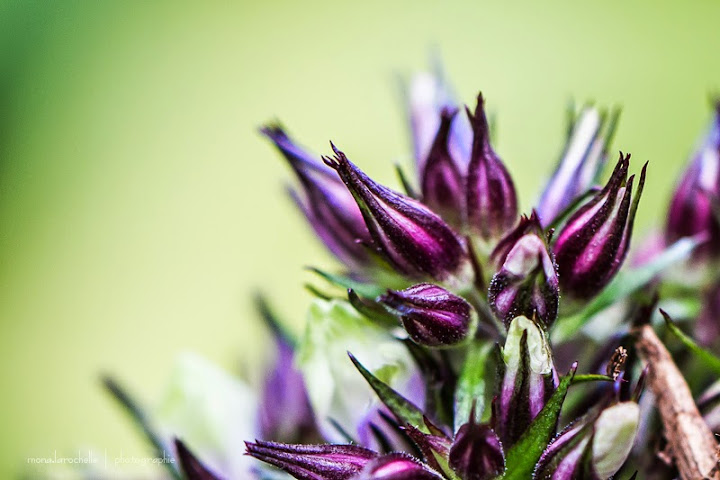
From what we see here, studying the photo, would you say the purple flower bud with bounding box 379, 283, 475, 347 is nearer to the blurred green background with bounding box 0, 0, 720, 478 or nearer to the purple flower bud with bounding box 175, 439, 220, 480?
the purple flower bud with bounding box 175, 439, 220, 480

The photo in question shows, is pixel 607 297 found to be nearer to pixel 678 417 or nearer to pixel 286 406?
pixel 678 417

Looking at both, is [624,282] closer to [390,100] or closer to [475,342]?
[475,342]

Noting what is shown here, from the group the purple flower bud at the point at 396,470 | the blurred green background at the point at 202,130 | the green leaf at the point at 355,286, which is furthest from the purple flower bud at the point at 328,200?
the blurred green background at the point at 202,130

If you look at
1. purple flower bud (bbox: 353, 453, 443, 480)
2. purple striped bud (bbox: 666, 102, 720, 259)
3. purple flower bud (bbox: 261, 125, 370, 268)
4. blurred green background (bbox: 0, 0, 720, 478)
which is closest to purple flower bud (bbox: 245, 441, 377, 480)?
purple flower bud (bbox: 353, 453, 443, 480)

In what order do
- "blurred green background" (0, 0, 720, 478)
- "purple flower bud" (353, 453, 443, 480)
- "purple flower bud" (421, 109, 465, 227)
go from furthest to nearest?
"blurred green background" (0, 0, 720, 478) → "purple flower bud" (421, 109, 465, 227) → "purple flower bud" (353, 453, 443, 480)

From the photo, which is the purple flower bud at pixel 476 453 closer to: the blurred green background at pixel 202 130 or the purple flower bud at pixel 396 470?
the purple flower bud at pixel 396 470

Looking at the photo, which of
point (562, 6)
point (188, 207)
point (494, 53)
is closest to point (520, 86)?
point (494, 53)
